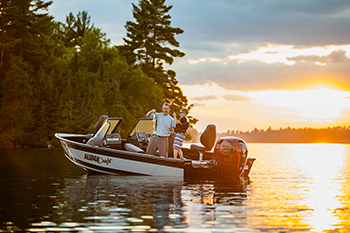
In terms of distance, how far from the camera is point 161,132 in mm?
16500

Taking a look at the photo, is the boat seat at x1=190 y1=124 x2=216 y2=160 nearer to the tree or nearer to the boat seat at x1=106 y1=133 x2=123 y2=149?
the boat seat at x1=106 y1=133 x2=123 y2=149

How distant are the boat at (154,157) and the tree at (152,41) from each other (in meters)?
59.1

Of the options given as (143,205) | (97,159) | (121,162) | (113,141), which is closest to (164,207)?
(143,205)

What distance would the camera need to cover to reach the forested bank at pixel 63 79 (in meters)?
60.8

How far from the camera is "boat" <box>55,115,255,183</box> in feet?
52.6

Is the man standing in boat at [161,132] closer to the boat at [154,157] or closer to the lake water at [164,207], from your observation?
the boat at [154,157]

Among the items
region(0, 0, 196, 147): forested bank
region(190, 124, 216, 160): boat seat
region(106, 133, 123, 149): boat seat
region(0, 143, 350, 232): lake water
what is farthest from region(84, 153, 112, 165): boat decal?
region(0, 0, 196, 147): forested bank

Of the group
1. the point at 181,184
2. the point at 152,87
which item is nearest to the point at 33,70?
the point at 152,87

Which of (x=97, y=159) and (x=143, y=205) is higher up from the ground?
(x=97, y=159)

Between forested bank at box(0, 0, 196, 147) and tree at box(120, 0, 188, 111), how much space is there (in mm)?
161

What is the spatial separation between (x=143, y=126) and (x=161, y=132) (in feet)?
9.80

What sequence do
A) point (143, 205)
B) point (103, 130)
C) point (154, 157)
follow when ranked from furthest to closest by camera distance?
point (103, 130)
point (154, 157)
point (143, 205)

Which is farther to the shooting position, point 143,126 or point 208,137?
point 143,126

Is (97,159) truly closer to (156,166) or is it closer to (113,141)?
(113,141)
